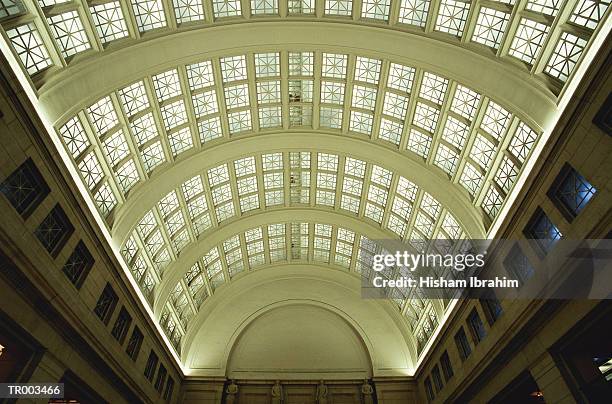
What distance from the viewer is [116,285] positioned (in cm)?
2228

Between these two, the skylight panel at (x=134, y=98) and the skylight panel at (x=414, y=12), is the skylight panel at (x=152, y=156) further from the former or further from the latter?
the skylight panel at (x=414, y=12)

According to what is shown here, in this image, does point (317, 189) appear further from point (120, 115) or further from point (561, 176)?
point (561, 176)

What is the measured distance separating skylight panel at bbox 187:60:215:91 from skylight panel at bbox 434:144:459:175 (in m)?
15.7

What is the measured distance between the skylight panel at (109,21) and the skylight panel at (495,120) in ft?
65.0

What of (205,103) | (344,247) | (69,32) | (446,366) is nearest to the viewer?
(69,32)

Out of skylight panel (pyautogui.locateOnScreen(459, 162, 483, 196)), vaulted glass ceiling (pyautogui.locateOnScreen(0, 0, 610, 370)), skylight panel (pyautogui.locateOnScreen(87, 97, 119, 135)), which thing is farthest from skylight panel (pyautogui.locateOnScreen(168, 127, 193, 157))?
skylight panel (pyautogui.locateOnScreen(459, 162, 483, 196))

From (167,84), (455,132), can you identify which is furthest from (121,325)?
(455,132)

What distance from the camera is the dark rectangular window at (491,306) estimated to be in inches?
818

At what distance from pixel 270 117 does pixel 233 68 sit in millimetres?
4934

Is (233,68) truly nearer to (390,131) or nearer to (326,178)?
(390,131)

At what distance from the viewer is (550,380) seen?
15.8 meters

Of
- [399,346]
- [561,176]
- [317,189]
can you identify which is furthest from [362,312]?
[561,176]

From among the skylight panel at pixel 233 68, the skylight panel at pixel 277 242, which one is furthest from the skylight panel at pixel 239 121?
the skylight panel at pixel 277 242

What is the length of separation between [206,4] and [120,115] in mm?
7831
